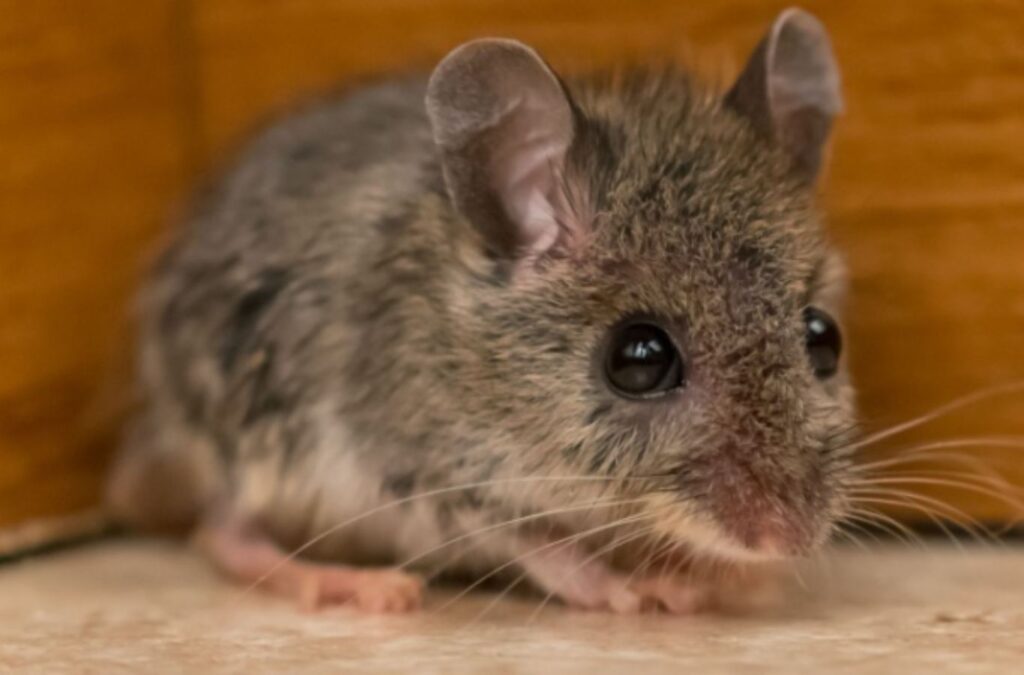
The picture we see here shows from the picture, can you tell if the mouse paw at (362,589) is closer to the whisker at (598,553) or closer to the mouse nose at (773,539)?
the whisker at (598,553)

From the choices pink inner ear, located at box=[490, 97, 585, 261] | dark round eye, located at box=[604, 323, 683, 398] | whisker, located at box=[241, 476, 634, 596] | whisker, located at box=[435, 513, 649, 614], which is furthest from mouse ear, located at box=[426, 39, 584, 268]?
whisker, located at box=[435, 513, 649, 614]

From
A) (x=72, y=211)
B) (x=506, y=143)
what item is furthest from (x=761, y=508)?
(x=72, y=211)

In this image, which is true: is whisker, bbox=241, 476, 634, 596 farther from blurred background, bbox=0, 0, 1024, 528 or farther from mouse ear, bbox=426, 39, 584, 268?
blurred background, bbox=0, 0, 1024, 528

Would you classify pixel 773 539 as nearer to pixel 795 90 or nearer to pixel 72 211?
pixel 795 90

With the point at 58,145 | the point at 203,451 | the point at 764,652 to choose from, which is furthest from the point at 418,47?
the point at 764,652

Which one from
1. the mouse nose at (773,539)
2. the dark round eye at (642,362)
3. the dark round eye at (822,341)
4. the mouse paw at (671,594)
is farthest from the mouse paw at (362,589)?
the dark round eye at (822,341)
